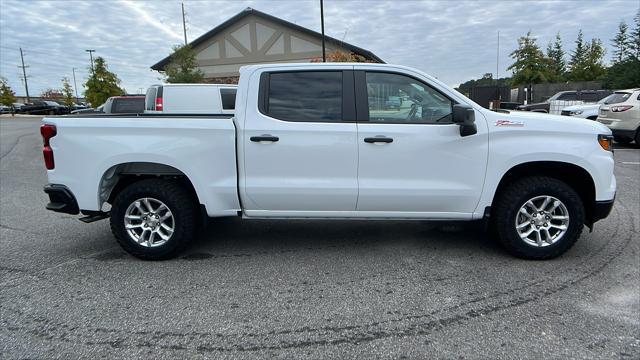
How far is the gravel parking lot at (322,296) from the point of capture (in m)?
2.80

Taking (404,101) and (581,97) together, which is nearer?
(404,101)

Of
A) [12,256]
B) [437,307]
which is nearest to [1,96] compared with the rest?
[12,256]

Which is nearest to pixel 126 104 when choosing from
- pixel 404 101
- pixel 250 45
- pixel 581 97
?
pixel 404 101

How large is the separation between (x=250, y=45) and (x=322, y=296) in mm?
32081

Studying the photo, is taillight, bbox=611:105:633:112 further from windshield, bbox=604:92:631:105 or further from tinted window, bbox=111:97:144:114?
tinted window, bbox=111:97:144:114

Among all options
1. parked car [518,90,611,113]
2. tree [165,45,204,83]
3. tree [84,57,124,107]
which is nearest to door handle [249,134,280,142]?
parked car [518,90,611,113]

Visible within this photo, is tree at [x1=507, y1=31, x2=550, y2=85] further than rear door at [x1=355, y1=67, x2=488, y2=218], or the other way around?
tree at [x1=507, y1=31, x2=550, y2=85]

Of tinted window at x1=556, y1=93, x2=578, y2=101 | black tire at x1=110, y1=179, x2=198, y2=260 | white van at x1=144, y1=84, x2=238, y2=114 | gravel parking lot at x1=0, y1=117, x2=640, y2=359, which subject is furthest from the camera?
tinted window at x1=556, y1=93, x2=578, y2=101

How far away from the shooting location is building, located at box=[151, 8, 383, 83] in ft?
103

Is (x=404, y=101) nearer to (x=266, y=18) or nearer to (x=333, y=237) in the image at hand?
(x=333, y=237)

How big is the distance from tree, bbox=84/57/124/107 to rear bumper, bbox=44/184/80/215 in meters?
39.4

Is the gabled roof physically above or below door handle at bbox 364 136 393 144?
above

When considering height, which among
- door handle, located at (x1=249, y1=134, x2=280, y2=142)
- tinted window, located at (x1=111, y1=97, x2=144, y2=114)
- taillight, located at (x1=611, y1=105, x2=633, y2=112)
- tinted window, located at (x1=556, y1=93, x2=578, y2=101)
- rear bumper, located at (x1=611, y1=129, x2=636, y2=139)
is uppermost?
tinted window, located at (x1=111, y1=97, x2=144, y2=114)

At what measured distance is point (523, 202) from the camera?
4109 millimetres
